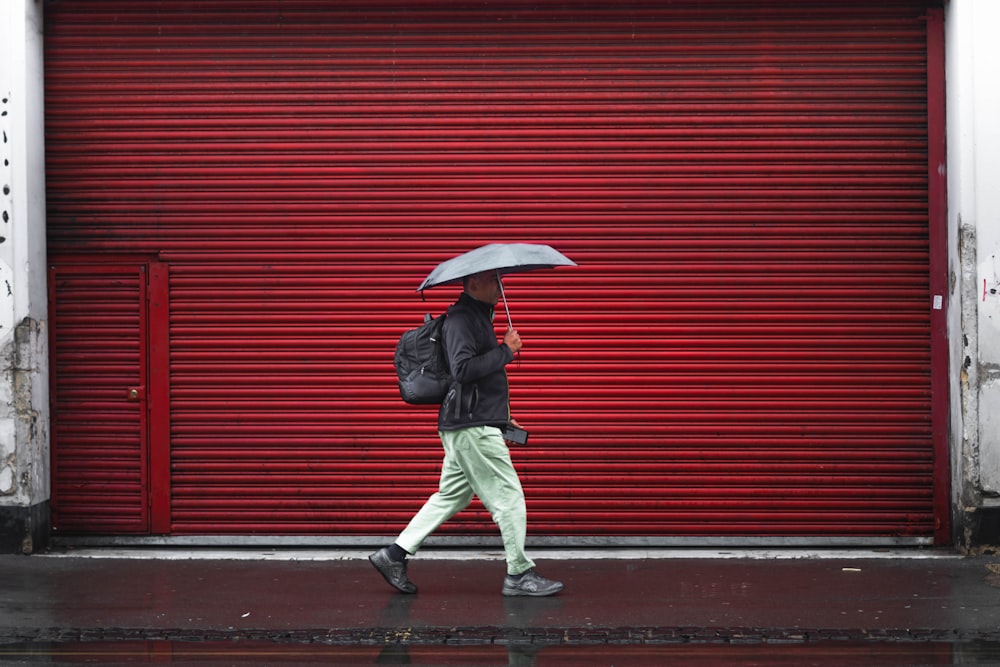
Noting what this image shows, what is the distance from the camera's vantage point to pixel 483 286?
22.8 feet

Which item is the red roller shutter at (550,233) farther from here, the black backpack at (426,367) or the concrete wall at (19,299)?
the black backpack at (426,367)

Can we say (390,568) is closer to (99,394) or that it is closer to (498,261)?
(498,261)

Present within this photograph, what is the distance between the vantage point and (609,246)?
28.1ft

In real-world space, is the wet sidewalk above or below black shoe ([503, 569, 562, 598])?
below

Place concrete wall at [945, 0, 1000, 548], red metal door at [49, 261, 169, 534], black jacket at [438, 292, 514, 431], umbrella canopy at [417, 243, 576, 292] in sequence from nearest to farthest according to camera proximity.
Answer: umbrella canopy at [417, 243, 576, 292]
black jacket at [438, 292, 514, 431]
concrete wall at [945, 0, 1000, 548]
red metal door at [49, 261, 169, 534]

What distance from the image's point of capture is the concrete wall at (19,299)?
27.1 ft

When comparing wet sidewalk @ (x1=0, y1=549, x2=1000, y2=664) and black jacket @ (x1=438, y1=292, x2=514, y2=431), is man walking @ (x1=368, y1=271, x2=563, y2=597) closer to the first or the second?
black jacket @ (x1=438, y1=292, x2=514, y2=431)

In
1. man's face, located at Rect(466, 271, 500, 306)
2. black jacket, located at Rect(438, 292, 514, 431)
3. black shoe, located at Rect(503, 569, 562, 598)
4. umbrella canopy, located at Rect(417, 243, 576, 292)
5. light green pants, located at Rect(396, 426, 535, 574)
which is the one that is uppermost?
umbrella canopy, located at Rect(417, 243, 576, 292)

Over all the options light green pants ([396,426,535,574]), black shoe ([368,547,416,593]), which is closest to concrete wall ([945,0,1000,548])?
light green pants ([396,426,535,574])

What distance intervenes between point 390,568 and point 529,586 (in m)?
0.82

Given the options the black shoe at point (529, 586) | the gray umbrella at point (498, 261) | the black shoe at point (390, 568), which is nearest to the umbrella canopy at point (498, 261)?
the gray umbrella at point (498, 261)

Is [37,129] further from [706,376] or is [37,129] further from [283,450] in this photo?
[706,376]

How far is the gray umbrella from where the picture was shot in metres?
6.50

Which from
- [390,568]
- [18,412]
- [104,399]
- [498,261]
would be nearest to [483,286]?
[498,261]
